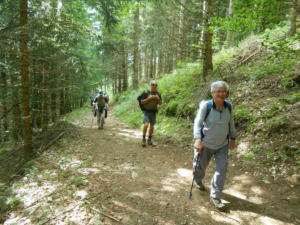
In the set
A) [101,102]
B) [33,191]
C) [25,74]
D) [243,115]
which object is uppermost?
[25,74]

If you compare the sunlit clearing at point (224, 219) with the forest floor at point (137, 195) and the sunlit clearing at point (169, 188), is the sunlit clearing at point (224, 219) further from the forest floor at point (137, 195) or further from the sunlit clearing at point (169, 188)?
the sunlit clearing at point (169, 188)

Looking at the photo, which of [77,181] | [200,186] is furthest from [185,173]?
[77,181]

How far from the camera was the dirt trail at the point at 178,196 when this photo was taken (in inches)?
118

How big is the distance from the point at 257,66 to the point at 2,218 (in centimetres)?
895

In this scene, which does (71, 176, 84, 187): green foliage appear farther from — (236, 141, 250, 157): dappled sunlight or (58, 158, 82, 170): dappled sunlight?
(236, 141, 250, 157): dappled sunlight

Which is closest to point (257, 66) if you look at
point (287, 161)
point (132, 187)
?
point (287, 161)

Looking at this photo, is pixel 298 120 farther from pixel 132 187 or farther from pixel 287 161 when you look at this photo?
pixel 132 187

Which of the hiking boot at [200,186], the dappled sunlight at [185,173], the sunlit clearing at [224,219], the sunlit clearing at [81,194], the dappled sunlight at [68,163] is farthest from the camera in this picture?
the dappled sunlight at [68,163]

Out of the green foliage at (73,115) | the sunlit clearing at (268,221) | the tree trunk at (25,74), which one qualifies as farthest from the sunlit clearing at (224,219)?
the green foliage at (73,115)

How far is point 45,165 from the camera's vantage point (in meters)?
5.39

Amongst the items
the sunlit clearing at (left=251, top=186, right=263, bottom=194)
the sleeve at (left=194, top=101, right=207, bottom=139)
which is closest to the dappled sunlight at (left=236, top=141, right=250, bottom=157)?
the sunlit clearing at (left=251, top=186, right=263, bottom=194)

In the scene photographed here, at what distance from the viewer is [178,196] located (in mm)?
3664

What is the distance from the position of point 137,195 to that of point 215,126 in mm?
2128

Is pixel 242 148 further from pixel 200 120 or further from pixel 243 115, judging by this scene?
pixel 200 120
